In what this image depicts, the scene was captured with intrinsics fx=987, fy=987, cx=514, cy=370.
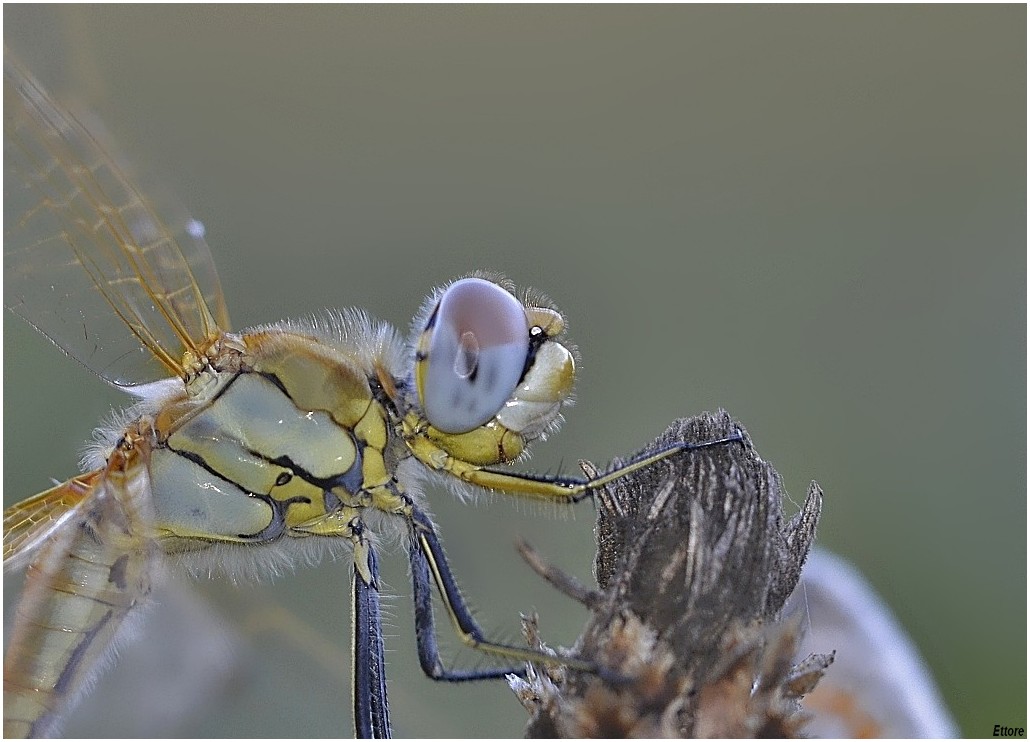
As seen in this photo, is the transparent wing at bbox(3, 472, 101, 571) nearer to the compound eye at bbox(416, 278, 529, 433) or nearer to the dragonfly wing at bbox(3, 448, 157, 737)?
the dragonfly wing at bbox(3, 448, 157, 737)

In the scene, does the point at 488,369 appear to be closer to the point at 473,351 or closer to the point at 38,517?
the point at 473,351

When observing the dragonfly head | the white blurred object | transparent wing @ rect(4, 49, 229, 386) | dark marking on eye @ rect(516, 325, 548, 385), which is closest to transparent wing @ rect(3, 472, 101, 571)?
transparent wing @ rect(4, 49, 229, 386)

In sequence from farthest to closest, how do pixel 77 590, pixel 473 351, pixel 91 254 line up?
1. pixel 91 254
2. pixel 77 590
3. pixel 473 351

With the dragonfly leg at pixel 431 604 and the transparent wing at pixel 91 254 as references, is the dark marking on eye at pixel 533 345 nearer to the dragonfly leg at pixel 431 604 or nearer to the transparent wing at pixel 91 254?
the dragonfly leg at pixel 431 604

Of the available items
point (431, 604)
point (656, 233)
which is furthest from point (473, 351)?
point (656, 233)

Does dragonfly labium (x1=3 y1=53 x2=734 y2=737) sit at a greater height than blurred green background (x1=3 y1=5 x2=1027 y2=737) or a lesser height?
lesser
